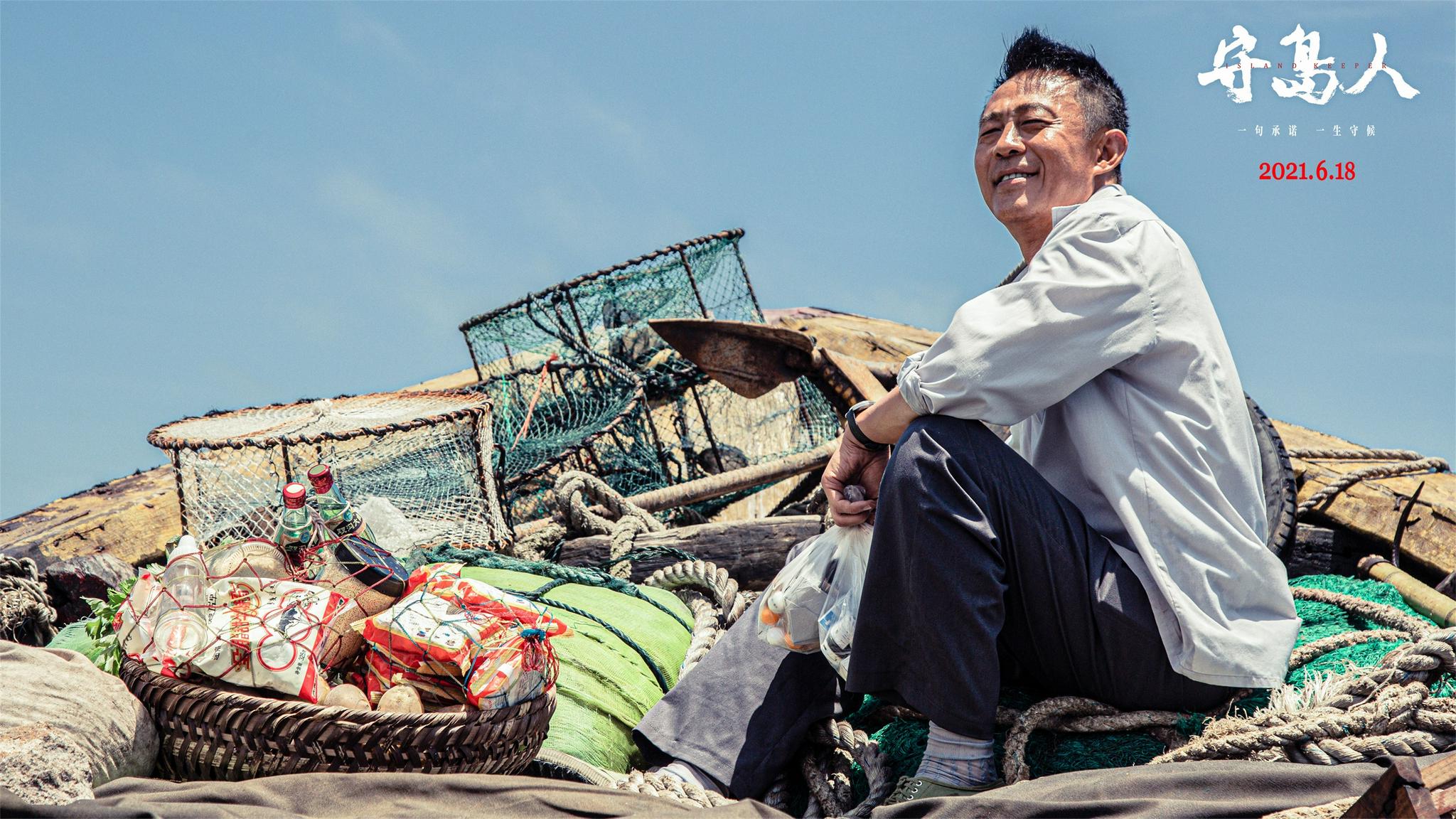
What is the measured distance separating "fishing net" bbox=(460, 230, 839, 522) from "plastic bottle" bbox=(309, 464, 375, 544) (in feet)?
9.47

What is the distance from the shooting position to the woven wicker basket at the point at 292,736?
80.4 inches

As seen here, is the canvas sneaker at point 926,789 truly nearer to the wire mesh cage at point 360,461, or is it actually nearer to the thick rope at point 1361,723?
the thick rope at point 1361,723

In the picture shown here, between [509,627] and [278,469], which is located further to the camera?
[278,469]

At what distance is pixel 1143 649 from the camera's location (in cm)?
230

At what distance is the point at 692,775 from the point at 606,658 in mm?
432

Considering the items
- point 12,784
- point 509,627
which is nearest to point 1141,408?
point 509,627

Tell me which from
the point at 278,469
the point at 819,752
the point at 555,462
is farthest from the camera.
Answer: the point at 555,462

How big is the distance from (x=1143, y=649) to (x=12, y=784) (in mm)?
1977

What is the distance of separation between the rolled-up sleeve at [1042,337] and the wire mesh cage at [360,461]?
155 cm

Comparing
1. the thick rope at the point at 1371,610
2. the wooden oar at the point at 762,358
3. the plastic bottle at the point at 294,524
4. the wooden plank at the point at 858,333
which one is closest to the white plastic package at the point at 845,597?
the plastic bottle at the point at 294,524

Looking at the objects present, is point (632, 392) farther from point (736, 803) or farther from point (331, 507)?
point (736, 803)

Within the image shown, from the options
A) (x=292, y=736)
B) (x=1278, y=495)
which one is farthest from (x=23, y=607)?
(x=1278, y=495)

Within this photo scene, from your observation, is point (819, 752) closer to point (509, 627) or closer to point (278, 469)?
point (509, 627)

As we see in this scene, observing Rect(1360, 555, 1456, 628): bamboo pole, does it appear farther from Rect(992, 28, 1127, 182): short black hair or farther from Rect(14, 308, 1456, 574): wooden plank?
Rect(992, 28, 1127, 182): short black hair
